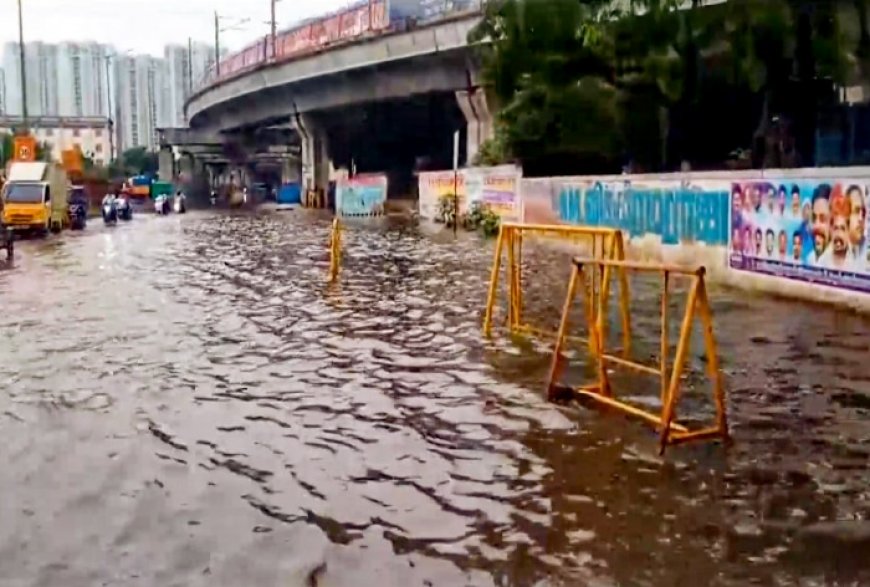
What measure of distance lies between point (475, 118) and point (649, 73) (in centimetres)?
2025

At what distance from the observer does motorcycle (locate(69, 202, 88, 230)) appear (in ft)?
147

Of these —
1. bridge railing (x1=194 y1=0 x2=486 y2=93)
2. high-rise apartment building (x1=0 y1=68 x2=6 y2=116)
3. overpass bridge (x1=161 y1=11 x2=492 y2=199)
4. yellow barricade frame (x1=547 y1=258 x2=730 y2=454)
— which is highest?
high-rise apartment building (x1=0 y1=68 x2=6 y2=116)

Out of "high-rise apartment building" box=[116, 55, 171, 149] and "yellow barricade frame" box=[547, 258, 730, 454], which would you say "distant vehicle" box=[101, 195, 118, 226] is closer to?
"yellow barricade frame" box=[547, 258, 730, 454]

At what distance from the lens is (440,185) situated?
4356 cm

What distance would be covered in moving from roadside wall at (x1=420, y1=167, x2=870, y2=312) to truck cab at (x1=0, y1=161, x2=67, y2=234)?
23067 mm

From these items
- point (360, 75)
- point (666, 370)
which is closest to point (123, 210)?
point (360, 75)

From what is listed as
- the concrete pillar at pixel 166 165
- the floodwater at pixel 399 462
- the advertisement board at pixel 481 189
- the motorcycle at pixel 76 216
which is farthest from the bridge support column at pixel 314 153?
the floodwater at pixel 399 462

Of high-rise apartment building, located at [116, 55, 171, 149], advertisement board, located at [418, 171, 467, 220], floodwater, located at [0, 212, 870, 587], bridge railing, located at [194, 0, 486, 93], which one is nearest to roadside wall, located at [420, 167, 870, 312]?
floodwater, located at [0, 212, 870, 587]

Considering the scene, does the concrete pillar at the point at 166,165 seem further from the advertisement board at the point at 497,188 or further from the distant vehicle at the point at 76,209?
the advertisement board at the point at 497,188

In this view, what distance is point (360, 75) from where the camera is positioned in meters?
50.9

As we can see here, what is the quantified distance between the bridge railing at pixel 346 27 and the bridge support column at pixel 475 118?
3679 mm

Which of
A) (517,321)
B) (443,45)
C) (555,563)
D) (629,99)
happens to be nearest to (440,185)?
(443,45)

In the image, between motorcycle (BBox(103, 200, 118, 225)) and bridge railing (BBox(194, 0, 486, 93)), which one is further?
motorcycle (BBox(103, 200, 118, 225))

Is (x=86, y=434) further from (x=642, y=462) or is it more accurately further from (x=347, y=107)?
(x=347, y=107)
